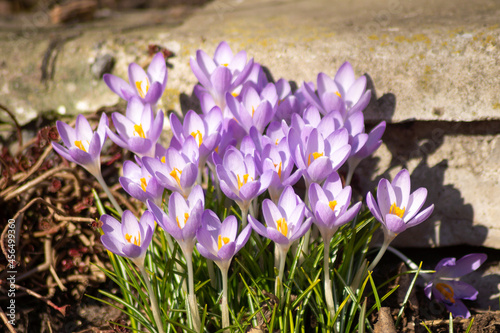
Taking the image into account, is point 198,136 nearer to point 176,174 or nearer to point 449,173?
point 176,174

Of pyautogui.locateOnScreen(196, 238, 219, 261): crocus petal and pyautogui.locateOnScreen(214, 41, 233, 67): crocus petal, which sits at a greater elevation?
pyautogui.locateOnScreen(214, 41, 233, 67): crocus petal

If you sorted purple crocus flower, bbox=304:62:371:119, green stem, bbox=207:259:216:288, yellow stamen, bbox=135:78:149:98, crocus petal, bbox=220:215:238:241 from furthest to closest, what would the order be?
yellow stamen, bbox=135:78:149:98
purple crocus flower, bbox=304:62:371:119
green stem, bbox=207:259:216:288
crocus petal, bbox=220:215:238:241

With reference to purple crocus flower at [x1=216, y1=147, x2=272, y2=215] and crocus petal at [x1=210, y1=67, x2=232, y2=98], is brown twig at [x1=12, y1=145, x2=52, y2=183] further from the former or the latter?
purple crocus flower at [x1=216, y1=147, x2=272, y2=215]

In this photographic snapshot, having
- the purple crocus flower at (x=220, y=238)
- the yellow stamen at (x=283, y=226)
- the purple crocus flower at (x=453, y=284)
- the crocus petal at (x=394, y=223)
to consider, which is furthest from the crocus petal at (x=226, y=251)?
the purple crocus flower at (x=453, y=284)

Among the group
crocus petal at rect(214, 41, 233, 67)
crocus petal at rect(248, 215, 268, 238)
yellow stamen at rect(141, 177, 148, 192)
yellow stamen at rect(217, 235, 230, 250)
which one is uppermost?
crocus petal at rect(214, 41, 233, 67)

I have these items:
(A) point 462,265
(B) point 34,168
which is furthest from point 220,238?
(B) point 34,168

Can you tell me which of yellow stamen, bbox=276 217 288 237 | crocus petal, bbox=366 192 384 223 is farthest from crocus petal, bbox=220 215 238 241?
crocus petal, bbox=366 192 384 223
